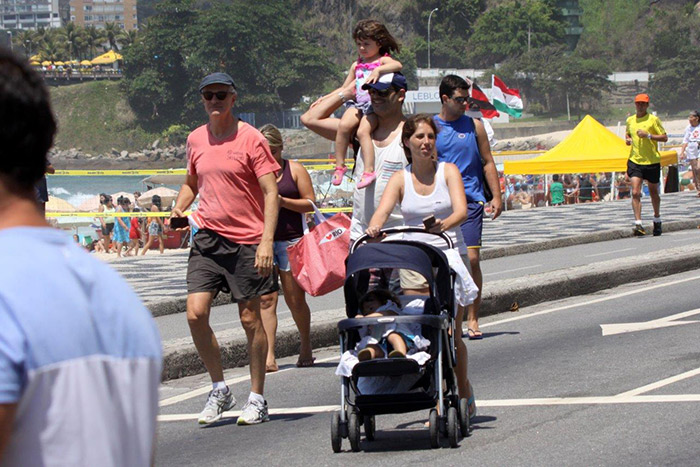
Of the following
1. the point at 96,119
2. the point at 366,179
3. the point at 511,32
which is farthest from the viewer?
the point at 96,119

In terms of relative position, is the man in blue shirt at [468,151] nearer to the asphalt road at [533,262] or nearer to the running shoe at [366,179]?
the running shoe at [366,179]

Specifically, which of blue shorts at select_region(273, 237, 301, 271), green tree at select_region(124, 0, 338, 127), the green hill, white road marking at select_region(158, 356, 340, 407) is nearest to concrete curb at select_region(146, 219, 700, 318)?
blue shorts at select_region(273, 237, 301, 271)

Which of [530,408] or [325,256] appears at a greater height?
[325,256]

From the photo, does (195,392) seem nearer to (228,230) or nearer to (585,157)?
(228,230)

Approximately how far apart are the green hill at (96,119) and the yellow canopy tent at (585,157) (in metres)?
135

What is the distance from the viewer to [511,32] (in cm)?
16850

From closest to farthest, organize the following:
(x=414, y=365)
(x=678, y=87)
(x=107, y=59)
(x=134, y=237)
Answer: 1. (x=414, y=365)
2. (x=134, y=237)
3. (x=678, y=87)
4. (x=107, y=59)

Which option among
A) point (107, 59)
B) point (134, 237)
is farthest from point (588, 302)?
point (107, 59)

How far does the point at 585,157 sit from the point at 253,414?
1113 inches

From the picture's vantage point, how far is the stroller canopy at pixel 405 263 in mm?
5941

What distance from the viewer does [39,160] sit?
214 centimetres

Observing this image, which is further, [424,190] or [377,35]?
[377,35]

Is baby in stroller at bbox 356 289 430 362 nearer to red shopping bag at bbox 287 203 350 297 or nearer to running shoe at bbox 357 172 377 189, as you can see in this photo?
running shoe at bbox 357 172 377 189

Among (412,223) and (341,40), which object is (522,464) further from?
(341,40)
